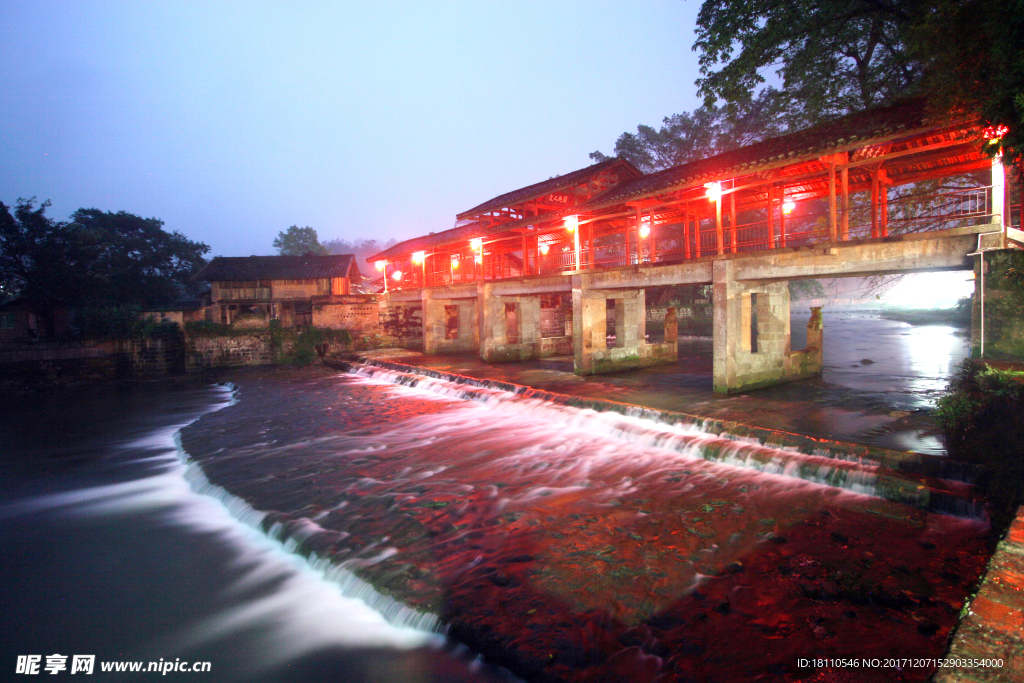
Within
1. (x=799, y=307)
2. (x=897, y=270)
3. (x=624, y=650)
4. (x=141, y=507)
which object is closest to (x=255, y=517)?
(x=141, y=507)

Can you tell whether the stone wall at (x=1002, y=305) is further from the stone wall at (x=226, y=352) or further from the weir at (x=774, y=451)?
the stone wall at (x=226, y=352)

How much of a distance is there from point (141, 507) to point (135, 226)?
33948 mm

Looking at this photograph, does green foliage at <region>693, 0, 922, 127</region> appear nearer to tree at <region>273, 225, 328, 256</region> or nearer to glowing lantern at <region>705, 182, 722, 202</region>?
glowing lantern at <region>705, 182, 722, 202</region>

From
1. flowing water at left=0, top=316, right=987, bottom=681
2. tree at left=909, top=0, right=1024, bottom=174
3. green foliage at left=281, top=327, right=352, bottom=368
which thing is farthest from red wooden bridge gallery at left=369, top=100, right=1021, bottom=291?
green foliage at left=281, top=327, right=352, bottom=368

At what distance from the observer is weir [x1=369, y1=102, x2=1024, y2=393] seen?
27.9ft

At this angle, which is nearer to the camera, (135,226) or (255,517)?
(255,517)

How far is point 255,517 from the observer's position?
6883 millimetres

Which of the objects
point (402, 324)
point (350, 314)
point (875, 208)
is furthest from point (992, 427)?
point (350, 314)

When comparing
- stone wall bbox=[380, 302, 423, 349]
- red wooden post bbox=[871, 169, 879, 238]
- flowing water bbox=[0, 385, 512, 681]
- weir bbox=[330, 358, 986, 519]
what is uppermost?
red wooden post bbox=[871, 169, 879, 238]

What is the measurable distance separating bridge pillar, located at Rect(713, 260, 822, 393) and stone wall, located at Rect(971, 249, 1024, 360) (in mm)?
4120

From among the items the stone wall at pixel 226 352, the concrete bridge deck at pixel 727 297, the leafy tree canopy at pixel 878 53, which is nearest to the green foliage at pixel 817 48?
the leafy tree canopy at pixel 878 53

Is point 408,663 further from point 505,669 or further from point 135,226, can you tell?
point 135,226

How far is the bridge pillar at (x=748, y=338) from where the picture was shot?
1110 cm

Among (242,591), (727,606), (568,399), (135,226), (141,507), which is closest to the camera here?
(727,606)
